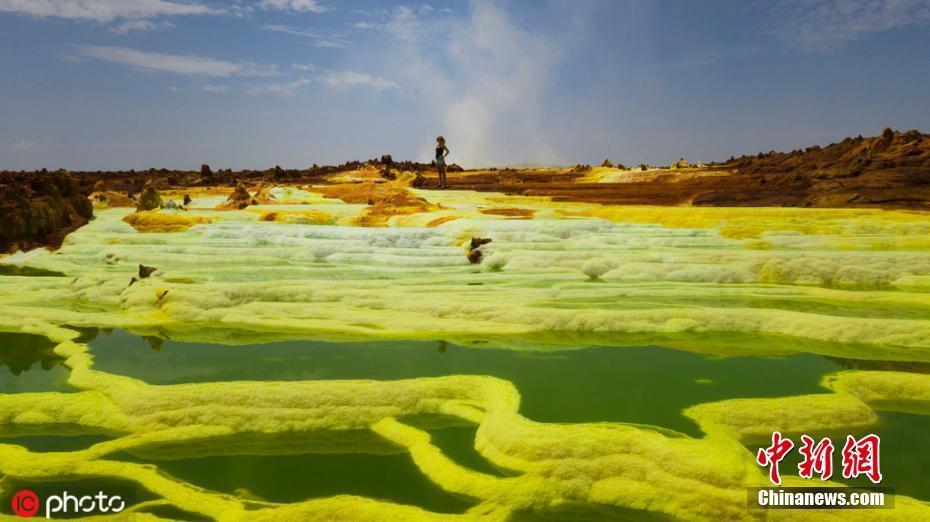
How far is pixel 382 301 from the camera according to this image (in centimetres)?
1279

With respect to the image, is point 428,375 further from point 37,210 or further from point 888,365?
point 37,210

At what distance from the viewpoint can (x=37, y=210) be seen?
22.2 m

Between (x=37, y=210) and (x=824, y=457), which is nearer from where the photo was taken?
(x=824, y=457)

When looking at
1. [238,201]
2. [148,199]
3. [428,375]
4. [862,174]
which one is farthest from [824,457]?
[238,201]

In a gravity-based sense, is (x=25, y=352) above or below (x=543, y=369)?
above

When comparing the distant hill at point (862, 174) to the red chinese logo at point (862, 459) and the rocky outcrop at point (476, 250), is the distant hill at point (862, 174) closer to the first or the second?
the rocky outcrop at point (476, 250)

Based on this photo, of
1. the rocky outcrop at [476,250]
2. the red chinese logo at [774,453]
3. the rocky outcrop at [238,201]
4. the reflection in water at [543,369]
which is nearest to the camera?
the red chinese logo at [774,453]

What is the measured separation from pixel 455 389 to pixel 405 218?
16.5 meters

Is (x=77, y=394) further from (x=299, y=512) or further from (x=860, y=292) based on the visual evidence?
(x=860, y=292)

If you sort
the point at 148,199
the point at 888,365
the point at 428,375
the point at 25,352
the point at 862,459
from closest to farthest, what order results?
1. the point at 862,459
2. the point at 428,375
3. the point at 888,365
4. the point at 25,352
5. the point at 148,199

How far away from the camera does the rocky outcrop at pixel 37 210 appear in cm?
2119

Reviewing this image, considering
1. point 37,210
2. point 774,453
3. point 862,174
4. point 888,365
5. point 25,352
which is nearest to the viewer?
point 774,453

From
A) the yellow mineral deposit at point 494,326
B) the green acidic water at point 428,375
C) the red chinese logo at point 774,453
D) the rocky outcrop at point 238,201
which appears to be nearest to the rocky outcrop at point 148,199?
the rocky outcrop at point 238,201

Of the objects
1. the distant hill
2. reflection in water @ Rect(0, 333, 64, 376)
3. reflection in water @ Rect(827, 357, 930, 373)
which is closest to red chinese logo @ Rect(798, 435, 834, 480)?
reflection in water @ Rect(827, 357, 930, 373)
